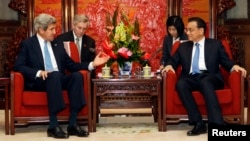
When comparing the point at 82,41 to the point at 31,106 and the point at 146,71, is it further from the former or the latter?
the point at 31,106

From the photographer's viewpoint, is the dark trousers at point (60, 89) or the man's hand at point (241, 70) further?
the man's hand at point (241, 70)

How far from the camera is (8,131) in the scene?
4230 mm

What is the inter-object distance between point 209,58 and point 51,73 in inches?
57.7

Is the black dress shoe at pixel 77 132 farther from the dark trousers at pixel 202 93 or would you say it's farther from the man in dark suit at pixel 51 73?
the dark trousers at pixel 202 93

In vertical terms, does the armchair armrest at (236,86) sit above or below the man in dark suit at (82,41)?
below

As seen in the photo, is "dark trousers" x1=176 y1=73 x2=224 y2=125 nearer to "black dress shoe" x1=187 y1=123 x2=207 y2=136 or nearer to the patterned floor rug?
"black dress shoe" x1=187 y1=123 x2=207 y2=136

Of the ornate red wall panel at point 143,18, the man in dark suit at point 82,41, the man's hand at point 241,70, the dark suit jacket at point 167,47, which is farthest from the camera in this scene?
the ornate red wall panel at point 143,18

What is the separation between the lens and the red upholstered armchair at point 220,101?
4211mm

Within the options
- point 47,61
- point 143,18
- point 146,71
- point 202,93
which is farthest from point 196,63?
point 143,18

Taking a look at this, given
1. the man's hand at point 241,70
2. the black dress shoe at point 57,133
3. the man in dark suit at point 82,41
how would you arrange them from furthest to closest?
the man in dark suit at point 82,41 → the man's hand at point 241,70 → the black dress shoe at point 57,133

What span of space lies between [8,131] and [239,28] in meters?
3.44

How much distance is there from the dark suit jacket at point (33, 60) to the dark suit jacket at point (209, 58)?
89 centimetres

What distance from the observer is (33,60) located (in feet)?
14.1

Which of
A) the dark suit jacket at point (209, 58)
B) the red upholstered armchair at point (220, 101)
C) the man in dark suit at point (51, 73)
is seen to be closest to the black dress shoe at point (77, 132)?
the man in dark suit at point (51, 73)
